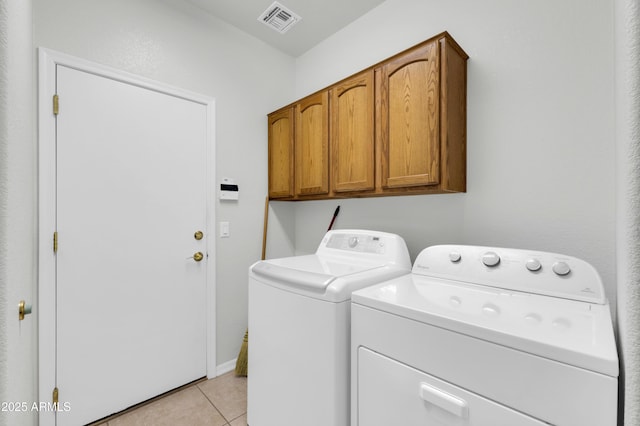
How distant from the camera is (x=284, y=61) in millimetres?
2617

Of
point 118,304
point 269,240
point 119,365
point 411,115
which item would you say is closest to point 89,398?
point 119,365

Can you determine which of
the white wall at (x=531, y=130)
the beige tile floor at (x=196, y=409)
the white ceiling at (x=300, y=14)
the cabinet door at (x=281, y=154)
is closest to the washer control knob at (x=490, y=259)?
the white wall at (x=531, y=130)

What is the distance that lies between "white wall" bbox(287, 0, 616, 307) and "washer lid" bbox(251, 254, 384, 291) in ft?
2.02

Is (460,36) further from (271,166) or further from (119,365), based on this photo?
(119,365)

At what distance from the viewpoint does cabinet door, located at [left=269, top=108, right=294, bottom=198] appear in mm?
2256

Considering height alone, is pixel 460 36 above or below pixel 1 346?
above

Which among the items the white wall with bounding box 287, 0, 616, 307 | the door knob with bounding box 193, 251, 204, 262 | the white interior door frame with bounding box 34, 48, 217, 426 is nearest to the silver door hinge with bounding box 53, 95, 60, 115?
the white interior door frame with bounding box 34, 48, 217, 426

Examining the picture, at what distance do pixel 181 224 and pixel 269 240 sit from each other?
0.78 metres

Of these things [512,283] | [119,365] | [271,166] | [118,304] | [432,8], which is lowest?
[119,365]

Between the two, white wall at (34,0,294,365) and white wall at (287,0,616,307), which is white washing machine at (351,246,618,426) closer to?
white wall at (287,0,616,307)

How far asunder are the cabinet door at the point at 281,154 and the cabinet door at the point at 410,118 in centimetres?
86

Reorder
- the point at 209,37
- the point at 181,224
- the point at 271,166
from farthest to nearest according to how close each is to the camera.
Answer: the point at 271,166, the point at 209,37, the point at 181,224

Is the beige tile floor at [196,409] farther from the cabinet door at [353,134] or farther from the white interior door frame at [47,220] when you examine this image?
the cabinet door at [353,134]

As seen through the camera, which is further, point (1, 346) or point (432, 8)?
point (432, 8)
